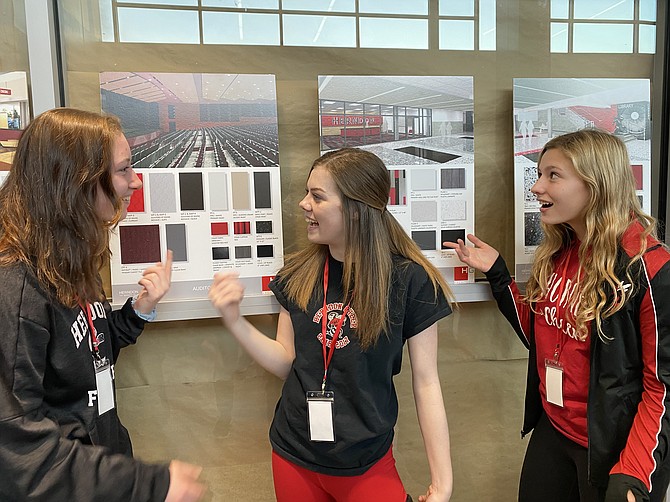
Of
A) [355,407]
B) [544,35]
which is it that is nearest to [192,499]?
[355,407]

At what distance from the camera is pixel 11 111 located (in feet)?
5.62

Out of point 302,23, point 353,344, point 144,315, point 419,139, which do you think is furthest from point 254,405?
point 302,23

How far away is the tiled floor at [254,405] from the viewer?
204 centimetres

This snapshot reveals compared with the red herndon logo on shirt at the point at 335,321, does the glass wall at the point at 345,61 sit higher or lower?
higher

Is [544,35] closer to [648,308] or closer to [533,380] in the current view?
[648,308]

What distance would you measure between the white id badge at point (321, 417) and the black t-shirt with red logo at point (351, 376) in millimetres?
17

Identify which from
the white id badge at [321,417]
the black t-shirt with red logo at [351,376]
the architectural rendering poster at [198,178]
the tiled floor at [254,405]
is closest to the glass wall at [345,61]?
the architectural rendering poster at [198,178]

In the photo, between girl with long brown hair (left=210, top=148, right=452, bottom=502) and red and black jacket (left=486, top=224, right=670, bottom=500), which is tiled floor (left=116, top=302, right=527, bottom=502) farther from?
red and black jacket (left=486, top=224, right=670, bottom=500)

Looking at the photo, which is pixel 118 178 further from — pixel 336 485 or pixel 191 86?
pixel 336 485

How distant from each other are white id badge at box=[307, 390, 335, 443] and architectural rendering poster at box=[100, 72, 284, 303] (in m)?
0.54

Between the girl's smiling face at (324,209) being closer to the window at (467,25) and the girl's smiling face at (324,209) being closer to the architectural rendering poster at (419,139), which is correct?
the architectural rendering poster at (419,139)

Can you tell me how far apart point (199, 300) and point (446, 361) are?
41.2 inches

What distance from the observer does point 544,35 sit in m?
2.11

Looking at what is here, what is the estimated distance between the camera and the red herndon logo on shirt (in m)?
1.53
